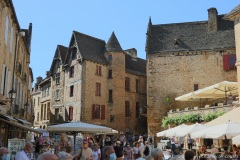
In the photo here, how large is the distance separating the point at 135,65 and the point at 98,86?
8.74 meters

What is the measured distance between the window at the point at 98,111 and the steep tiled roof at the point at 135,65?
6.63 meters

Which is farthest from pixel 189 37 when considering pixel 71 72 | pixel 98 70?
pixel 71 72

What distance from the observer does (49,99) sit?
141 ft

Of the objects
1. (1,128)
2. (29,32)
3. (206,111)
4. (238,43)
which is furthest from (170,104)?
(1,128)

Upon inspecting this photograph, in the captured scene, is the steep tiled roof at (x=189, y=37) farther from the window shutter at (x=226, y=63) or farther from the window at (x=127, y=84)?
the window at (x=127, y=84)

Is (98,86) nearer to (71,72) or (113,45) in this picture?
(71,72)

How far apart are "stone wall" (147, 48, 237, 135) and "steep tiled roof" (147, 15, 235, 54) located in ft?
2.70

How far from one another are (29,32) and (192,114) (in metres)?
18.3

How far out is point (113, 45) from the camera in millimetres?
37938

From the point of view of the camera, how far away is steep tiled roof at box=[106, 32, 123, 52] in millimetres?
37562

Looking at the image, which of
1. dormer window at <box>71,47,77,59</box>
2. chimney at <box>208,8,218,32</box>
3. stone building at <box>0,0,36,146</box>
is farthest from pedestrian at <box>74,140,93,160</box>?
chimney at <box>208,8,218,32</box>

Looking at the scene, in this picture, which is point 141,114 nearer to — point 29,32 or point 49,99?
point 49,99

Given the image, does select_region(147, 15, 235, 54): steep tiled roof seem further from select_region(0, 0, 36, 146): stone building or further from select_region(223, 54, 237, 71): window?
select_region(0, 0, 36, 146): stone building

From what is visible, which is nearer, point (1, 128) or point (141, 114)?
point (1, 128)
